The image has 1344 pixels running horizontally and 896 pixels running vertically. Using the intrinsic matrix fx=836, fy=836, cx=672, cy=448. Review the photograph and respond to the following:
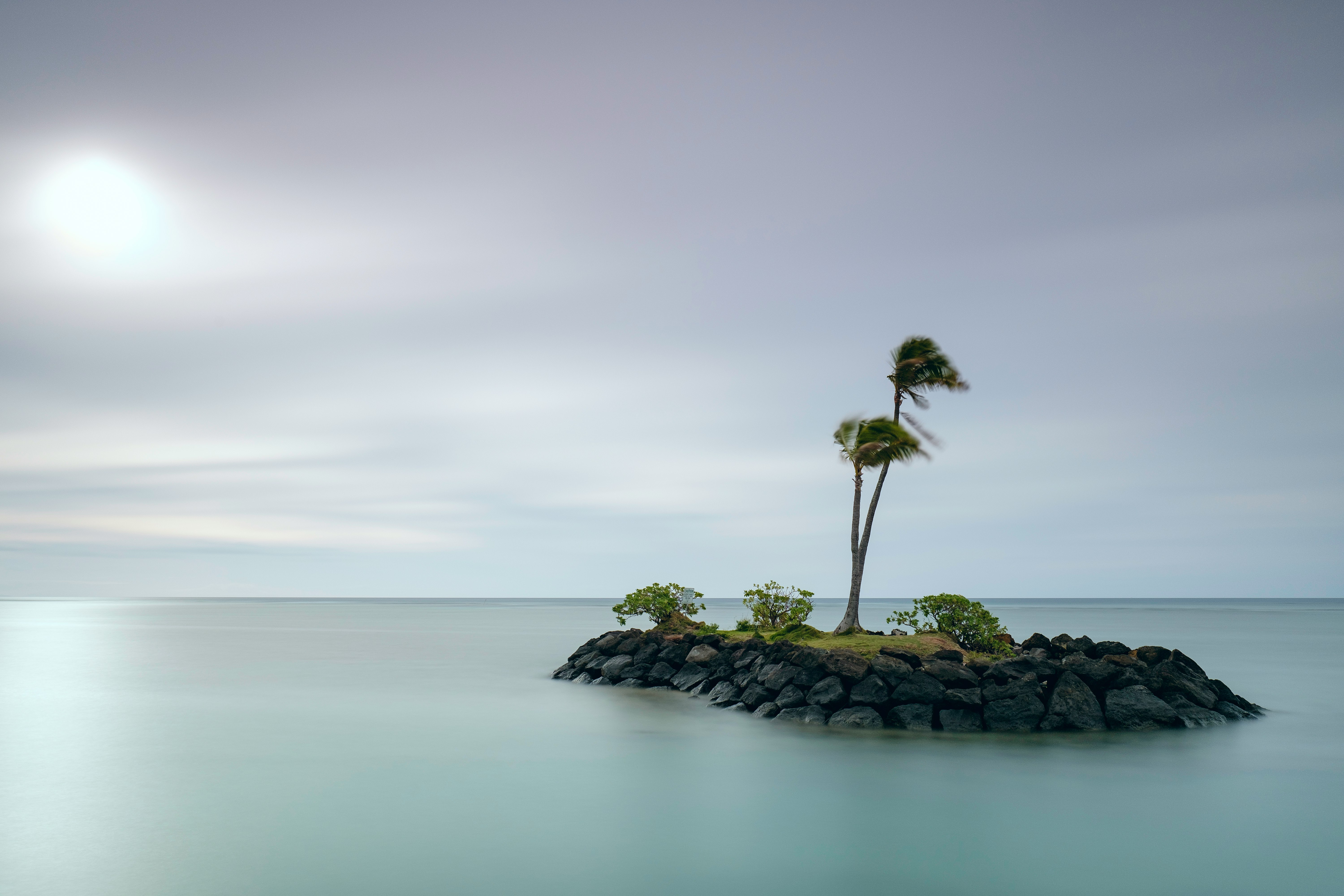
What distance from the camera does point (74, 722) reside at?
82.5 feet

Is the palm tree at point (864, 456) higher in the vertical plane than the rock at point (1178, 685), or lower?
higher

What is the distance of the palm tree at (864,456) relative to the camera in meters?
25.8

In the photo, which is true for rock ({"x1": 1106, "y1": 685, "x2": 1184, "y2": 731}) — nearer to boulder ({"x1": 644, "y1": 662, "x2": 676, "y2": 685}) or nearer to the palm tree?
the palm tree

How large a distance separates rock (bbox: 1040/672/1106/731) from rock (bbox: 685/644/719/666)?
39.5 feet

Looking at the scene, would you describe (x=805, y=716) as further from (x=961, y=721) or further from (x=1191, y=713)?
(x=1191, y=713)

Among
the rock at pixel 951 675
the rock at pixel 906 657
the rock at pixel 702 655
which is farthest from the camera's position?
the rock at pixel 702 655

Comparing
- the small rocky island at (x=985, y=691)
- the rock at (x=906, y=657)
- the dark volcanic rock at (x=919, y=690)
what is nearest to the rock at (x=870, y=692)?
the small rocky island at (x=985, y=691)

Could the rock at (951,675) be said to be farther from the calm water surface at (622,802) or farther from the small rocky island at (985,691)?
the calm water surface at (622,802)

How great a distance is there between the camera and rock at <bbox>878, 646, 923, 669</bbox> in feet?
70.3

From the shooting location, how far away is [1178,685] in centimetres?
2169

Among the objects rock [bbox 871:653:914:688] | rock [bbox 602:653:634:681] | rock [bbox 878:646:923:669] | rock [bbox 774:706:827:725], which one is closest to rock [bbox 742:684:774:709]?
rock [bbox 774:706:827:725]

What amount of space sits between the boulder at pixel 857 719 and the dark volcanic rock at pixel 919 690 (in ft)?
2.27

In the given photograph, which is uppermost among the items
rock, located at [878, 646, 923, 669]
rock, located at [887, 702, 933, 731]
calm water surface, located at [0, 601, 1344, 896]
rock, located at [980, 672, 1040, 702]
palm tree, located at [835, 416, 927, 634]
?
palm tree, located at [835, 416, 927, 634]

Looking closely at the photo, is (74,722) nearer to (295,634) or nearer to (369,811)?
(369,811)
